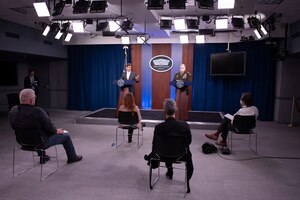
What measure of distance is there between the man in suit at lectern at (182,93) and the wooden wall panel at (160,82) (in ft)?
7.26

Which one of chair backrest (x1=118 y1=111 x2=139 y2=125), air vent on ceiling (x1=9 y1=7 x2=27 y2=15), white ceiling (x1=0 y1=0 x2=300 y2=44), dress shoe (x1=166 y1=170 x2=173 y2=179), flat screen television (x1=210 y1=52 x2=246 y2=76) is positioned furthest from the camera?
flat screen television (x1=210 y1=52 x2=246 y2=76)

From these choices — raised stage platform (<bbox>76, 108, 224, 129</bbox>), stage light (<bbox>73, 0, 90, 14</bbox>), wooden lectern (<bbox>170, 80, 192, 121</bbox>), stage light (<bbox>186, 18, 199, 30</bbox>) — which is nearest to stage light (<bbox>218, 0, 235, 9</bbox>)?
stage light (<bbox>186, 18, 199, 30</bbox>)

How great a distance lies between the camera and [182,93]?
21.6 ft

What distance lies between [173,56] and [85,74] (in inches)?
145

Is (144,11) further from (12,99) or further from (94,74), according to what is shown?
(12,99)

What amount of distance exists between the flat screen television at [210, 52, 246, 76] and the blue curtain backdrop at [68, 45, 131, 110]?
3251mm

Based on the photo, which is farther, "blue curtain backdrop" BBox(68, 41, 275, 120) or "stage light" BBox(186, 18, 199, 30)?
"blue curtain backdrop" BBox(68, 41, 275, 120)

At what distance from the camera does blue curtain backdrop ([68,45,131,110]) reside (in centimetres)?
928

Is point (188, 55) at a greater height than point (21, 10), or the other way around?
point (21, 10)

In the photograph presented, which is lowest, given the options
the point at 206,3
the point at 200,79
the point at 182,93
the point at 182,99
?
the point at 182,99

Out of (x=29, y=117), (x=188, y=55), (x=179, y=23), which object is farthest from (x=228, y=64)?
(x=29, y=117)

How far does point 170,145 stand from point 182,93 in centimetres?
405

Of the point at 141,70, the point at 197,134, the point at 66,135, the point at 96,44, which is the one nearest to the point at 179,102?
the point at 197,134

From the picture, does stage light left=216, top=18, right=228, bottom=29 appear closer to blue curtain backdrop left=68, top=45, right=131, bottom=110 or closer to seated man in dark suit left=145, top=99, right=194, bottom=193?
seated man in dark suit left=145, top=99, right=194, bottom=193
